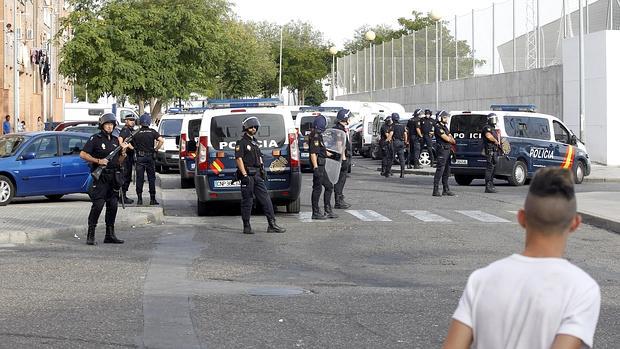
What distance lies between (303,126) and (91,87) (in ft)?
80.4

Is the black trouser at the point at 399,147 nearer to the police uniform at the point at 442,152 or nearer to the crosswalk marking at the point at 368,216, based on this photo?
the police uniform at the point at 442,152

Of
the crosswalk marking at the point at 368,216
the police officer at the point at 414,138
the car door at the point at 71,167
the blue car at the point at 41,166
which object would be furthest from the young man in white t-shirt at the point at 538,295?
the police officer at the point at 414,138

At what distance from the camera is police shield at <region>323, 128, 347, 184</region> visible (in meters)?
19.5

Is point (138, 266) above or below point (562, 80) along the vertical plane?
below

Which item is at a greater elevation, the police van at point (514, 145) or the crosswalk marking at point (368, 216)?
the police van at point (514, 145)

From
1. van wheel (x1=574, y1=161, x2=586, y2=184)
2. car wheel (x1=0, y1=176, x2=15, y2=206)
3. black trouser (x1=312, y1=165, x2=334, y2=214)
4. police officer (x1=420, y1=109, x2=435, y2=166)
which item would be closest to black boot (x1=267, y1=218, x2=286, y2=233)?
black trouser (x1=312, y1=165, x2=334, y2=214)

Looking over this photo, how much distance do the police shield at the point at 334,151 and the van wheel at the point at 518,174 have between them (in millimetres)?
9211

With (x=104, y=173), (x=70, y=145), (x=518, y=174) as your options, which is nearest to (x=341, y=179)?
(x=70, y=145)

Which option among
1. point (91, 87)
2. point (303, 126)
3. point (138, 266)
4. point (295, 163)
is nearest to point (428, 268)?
point (138, 266)

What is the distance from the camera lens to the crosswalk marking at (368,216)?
62.7 feet

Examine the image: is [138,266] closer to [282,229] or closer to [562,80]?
[282,229]

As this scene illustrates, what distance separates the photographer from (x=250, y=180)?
16859 millimetres

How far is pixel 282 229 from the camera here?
17125 mm

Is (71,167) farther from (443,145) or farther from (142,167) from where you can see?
(443,145)
